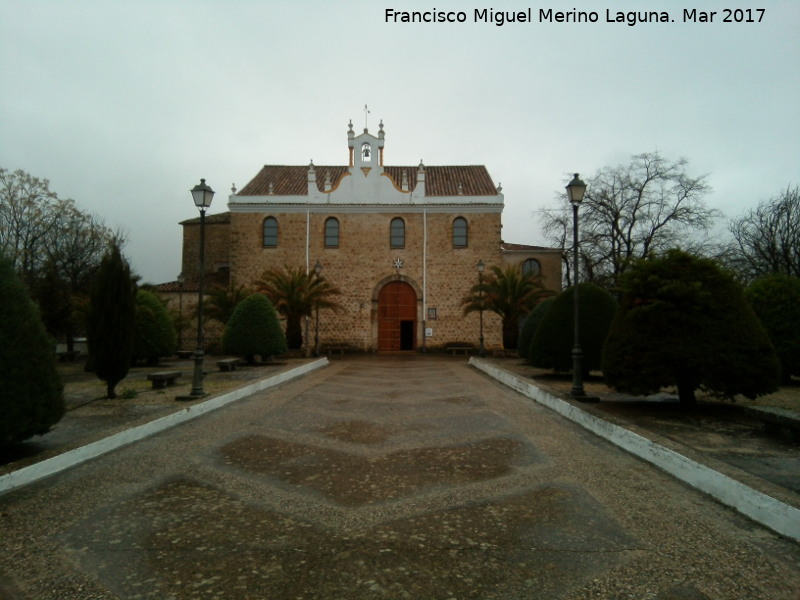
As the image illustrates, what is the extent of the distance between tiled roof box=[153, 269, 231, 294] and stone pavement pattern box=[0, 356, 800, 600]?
24625mm

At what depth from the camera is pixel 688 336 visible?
27.4 feet

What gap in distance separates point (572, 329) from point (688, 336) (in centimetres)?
505

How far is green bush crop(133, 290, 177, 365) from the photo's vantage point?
745 inches

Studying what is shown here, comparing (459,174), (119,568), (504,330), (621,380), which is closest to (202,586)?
(119,568)

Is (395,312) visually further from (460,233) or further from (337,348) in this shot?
(460,233)

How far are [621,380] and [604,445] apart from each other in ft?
6.86

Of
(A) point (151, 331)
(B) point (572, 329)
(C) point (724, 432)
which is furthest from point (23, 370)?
(A) point (151, 331)

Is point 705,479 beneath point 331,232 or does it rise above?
beneath

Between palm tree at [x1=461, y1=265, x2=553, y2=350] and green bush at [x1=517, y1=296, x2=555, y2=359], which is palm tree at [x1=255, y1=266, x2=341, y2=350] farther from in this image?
green bush at [x1=517, y1=296, x2=555, y2=359]

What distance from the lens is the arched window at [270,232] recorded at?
30328 millimetres

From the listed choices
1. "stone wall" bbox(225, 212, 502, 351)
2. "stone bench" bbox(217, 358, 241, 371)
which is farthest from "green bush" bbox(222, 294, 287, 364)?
"stone wall" bbox(225, 212, 502, 351)

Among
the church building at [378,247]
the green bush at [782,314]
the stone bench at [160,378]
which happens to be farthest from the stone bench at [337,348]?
the green bush at [782,314]

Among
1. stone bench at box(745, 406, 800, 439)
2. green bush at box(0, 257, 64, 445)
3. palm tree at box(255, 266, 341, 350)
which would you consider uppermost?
palm tree at box(255, 266, 341, 350)

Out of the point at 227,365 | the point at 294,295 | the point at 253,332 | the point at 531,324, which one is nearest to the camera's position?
the point at 227,365
